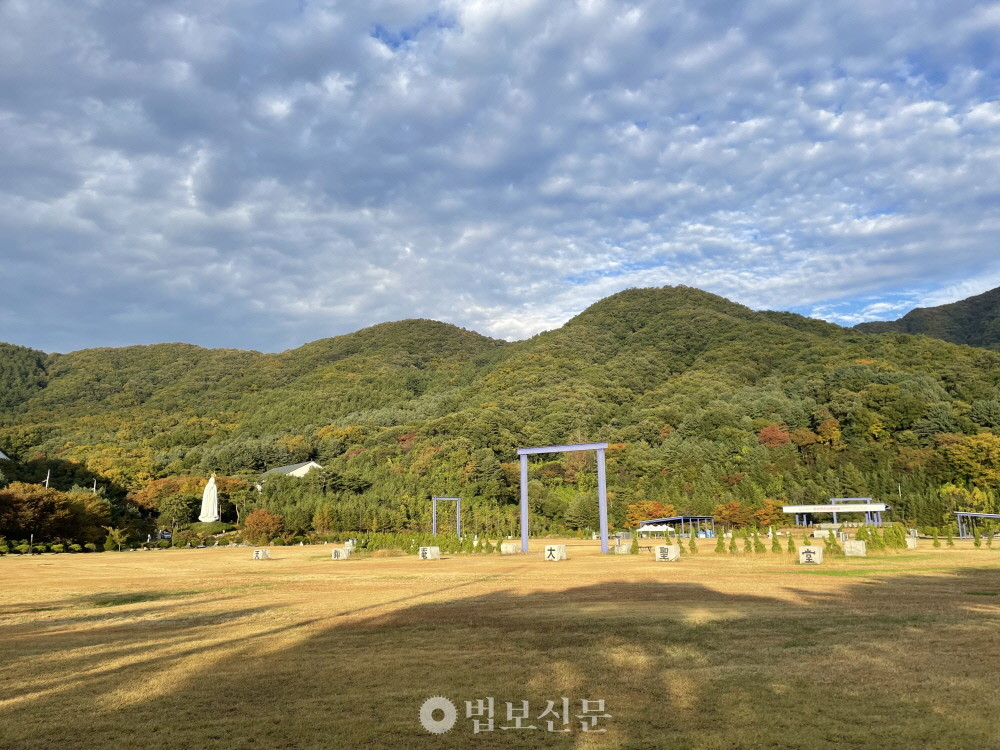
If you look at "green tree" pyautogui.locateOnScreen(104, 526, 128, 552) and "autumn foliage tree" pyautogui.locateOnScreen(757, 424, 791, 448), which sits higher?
"autumn foliage tree" pyautogui.locateOnScreen(757, 424, 791, 448)

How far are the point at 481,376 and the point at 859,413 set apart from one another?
7167 cm

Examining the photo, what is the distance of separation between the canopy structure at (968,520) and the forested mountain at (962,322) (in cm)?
10299

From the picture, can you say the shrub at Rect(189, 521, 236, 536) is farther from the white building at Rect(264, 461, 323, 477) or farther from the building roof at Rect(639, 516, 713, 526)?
the building roof at Rect(639, 516, 713, 526)

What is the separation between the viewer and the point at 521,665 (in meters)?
7.90

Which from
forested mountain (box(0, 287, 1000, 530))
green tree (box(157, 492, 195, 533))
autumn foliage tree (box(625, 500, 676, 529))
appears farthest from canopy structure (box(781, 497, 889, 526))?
green tree (box(157, 492, 195, 533))

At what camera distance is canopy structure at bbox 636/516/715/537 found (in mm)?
51344

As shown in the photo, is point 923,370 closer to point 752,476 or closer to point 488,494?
point 752,476

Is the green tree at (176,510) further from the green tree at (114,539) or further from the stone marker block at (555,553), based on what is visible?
the stone marker block at (555,553)

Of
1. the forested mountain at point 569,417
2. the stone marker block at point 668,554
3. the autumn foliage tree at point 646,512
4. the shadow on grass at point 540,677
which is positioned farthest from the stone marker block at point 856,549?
the autumn foliage tree at point 646,512

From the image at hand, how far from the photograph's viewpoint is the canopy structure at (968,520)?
126ft

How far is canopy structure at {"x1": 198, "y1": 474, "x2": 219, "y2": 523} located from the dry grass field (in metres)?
48.9

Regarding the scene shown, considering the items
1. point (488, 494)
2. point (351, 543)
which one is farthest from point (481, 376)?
point (351, 543)

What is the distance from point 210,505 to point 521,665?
202ft

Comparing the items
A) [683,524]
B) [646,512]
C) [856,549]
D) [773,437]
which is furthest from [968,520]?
[856,549]
